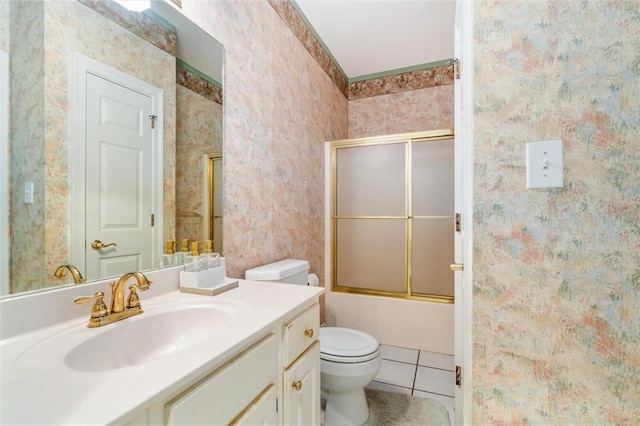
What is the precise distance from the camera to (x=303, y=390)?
3.47ft

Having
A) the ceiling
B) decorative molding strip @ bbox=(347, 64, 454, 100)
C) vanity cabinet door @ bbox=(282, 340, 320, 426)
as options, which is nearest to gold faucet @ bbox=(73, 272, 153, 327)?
vanity cabinet door @ bbox=(282, 340, 320, 426)

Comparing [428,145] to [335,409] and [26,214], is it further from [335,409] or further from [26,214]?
[26,214]

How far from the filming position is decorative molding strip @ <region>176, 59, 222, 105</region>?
1.23 m

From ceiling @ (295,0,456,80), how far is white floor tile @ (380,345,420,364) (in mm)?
2593

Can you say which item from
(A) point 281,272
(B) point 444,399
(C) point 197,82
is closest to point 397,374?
(B) point 444,399

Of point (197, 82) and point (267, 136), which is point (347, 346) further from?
point (197, 82)

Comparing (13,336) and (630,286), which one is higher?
(630,286)

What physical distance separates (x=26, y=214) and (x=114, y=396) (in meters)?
0.60

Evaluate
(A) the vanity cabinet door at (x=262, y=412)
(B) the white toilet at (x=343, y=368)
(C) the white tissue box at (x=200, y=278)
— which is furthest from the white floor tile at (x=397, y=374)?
(C) the white tissue box at (x=200, y=278)

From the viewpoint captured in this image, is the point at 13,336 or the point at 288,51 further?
the point at 288,51

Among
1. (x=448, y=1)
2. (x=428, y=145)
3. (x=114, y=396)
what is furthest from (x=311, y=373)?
(x=448, y=1)

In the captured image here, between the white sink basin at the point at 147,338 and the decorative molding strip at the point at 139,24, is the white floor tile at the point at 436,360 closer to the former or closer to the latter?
the white sink basin at the point at 147,338

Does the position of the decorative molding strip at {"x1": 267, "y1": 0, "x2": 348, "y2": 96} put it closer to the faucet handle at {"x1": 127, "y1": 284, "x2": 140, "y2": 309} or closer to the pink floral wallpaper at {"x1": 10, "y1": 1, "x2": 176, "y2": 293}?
the pink floral wallpaper at {"x1": 10, "y1": 1, "x2": 176, "y2": 293}

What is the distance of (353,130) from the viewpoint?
3.29m
